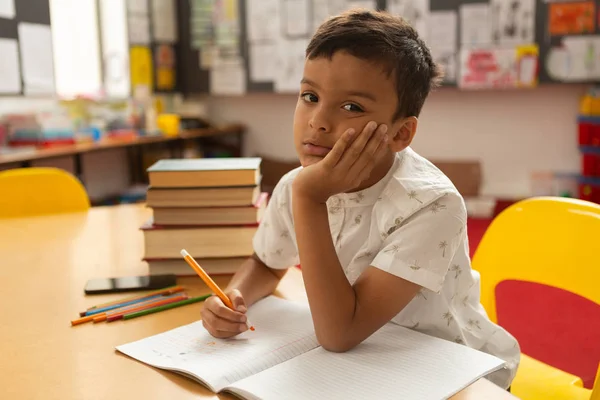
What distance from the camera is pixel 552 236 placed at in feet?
3.46

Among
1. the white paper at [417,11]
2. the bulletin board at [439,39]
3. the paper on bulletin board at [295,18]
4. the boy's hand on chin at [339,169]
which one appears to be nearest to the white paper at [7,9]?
the bulletin board at [439,39]

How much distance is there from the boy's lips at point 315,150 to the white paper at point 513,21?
3401 mm

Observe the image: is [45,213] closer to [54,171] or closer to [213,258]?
[54,171]

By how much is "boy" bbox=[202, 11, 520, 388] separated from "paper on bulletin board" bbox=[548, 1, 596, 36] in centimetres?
324

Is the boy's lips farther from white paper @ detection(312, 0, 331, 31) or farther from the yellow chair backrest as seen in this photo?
white paper @ detection(312, 0, 331, 31)

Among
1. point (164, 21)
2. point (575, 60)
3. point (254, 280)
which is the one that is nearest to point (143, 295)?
point (254, 280)

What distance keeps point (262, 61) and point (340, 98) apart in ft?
12.6

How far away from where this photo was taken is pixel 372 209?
3.05ft

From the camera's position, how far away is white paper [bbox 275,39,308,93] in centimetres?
443

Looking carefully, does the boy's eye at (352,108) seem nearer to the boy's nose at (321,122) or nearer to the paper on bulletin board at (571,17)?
the boy's nose at (321,122)

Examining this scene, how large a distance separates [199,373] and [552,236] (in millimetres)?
687

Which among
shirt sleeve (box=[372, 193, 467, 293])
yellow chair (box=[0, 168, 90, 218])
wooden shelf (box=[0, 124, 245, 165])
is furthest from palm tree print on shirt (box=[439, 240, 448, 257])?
wooden shelf (box=[0, 124, 245, 165])

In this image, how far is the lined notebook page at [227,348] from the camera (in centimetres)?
70

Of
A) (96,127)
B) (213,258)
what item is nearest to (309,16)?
(96,127)
